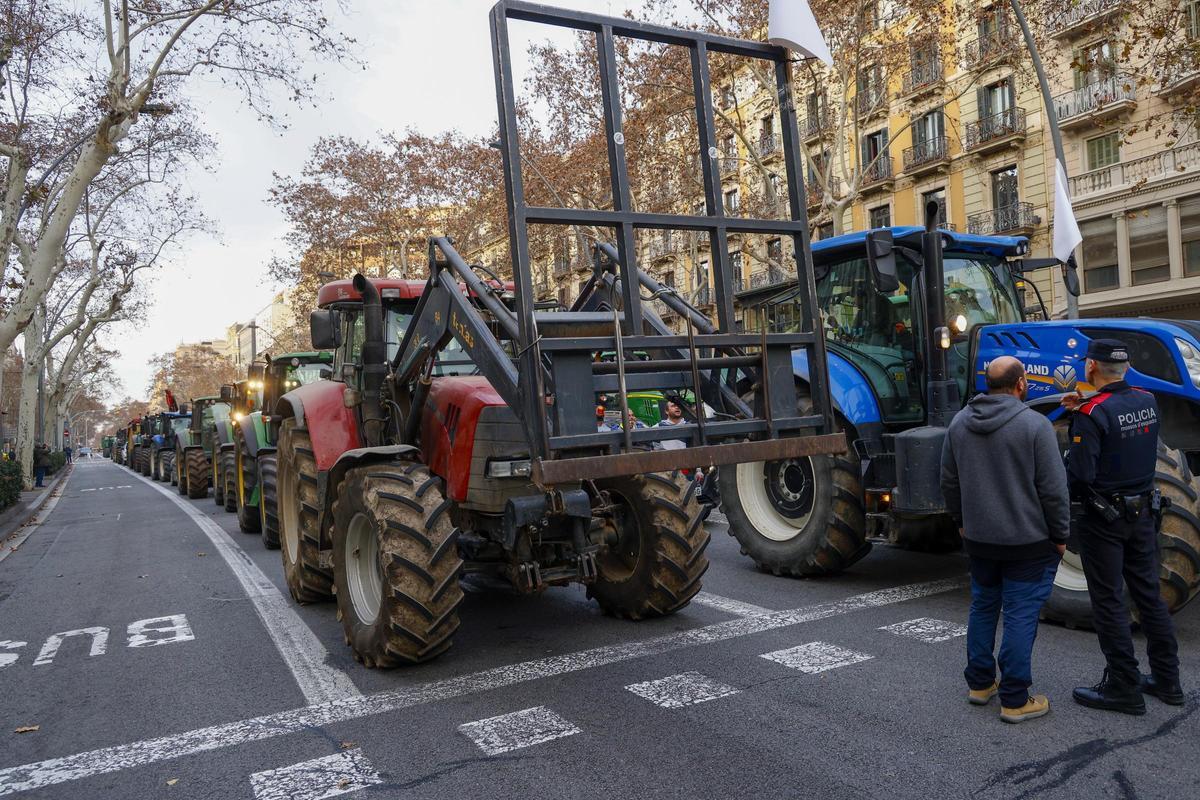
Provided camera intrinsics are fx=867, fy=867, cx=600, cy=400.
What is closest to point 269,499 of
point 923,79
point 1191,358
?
point 1191,358

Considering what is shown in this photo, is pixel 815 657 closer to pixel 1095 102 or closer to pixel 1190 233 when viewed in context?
pixel 1190 233

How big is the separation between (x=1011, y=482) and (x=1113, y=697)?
45.5 inches

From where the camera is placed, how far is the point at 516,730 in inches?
169

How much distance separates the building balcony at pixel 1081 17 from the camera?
2172cm

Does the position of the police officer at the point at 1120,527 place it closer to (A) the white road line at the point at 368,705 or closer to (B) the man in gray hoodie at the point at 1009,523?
(B) the man in gray hoodie at the point at 1009,523

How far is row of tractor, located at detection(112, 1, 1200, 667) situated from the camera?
453 centimetres

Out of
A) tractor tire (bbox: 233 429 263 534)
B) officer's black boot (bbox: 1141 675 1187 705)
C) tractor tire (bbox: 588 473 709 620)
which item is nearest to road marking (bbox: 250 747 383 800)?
tractor tire (bbox: 588 473 709 620)

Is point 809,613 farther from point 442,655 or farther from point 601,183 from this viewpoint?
point 601,183

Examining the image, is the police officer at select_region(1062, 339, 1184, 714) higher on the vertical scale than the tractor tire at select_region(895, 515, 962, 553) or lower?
higher

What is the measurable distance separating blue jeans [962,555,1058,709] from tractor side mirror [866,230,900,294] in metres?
2.56

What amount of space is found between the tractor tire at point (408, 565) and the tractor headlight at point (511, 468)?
34 centimetres

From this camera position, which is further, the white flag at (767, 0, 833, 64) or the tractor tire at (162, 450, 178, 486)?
the tractor tire at (162, 450, 178, 486)

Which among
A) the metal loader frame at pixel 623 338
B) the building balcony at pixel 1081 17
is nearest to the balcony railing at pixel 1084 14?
the building balcony at pixel 1081 17

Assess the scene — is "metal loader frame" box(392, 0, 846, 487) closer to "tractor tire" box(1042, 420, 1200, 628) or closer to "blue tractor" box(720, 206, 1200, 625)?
"blue tractor" box(720, 206, 1200, 625)
